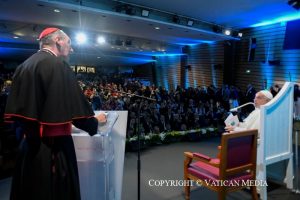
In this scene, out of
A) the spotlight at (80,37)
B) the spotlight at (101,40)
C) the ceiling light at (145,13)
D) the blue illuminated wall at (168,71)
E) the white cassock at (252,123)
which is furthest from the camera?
the blue illuminated wall at (168,71)

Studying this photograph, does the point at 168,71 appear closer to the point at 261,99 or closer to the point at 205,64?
the point at 205,64

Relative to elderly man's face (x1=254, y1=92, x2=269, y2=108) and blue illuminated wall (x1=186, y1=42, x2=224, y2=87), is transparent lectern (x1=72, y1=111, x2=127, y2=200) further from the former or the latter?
blue illuminated wall (x1=186, y1=42, x2=224, y2=87)

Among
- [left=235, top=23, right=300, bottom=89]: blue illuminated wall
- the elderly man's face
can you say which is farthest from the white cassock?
[left=235, top=23, right=300, bottom=89]: blue illuminated wall

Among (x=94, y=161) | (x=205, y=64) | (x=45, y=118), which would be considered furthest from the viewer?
(x=205, y=64)

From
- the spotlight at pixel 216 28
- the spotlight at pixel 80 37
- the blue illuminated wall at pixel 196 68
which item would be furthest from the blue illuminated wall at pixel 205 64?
the spotlight at pixel 80 37

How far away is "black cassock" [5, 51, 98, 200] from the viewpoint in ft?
4.51

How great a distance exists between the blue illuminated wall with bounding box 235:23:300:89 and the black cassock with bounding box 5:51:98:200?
911 centimetres

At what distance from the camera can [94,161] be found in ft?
6.13

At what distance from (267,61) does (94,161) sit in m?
9.49

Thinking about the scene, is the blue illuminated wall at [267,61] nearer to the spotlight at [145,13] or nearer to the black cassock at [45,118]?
the spotlight at [145,13]

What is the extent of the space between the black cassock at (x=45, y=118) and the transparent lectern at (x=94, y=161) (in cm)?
34

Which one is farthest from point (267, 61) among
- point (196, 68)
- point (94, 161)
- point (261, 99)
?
point (94, 161)

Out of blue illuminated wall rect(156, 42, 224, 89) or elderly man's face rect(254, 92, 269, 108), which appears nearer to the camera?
elderly man's face rect(254, 92, 269, 108)

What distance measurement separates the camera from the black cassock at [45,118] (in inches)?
54.2
